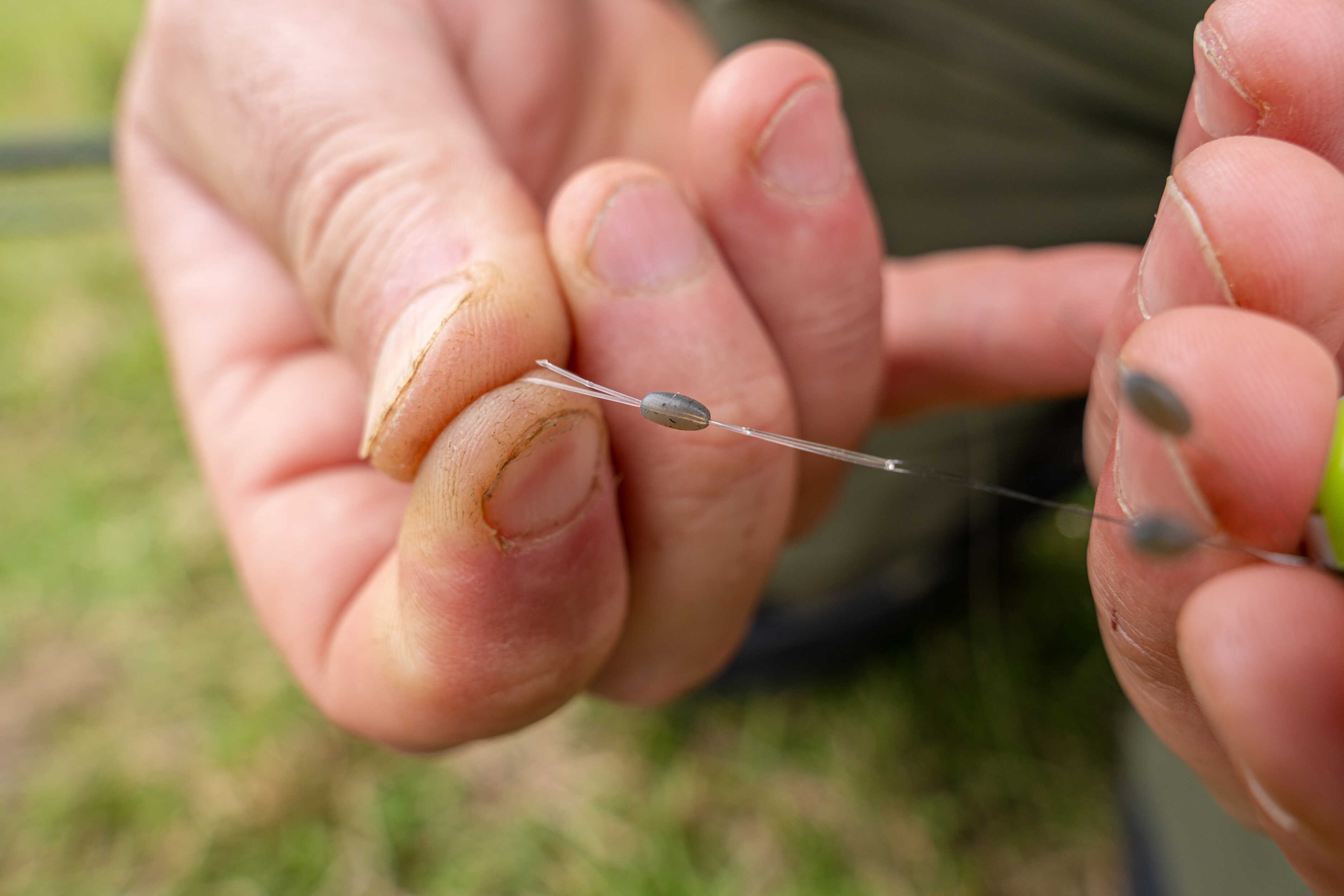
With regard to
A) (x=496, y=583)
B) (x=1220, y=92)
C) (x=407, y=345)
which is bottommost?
(x=496, y=583)

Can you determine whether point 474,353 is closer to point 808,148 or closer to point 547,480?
point 547,480

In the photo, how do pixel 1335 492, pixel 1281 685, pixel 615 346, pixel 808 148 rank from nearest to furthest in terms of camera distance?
pixel 1281 685, pixel 1335 492, pixel 615 346, pixel 808 148

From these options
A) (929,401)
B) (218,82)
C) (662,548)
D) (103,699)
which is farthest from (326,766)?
(929,401)

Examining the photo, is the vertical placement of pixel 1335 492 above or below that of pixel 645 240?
above

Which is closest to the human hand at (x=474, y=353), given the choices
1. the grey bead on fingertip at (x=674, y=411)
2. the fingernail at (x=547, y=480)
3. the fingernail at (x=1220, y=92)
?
the fingernail at (x=547, y=480)

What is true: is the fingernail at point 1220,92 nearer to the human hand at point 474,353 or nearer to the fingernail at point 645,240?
the human hand at point 474,353

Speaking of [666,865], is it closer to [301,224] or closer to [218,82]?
[301,224]

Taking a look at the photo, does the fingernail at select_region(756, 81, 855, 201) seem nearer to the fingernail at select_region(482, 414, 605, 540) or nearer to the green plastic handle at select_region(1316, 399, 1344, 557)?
the fingernail at select_region(482, 414, 605, 540)

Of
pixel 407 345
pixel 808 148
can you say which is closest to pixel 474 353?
pixel 407 345
